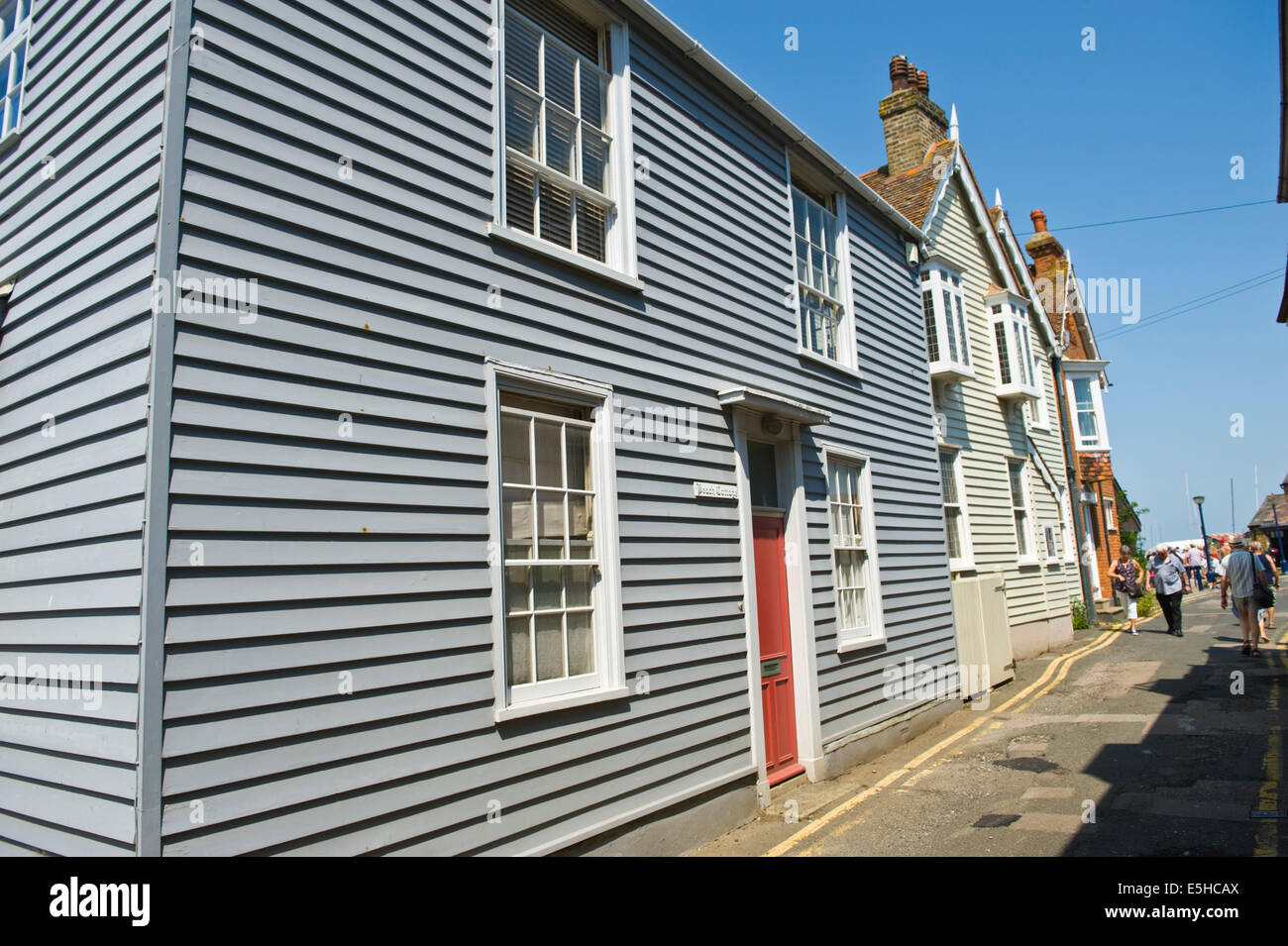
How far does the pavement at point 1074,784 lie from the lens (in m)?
6.18

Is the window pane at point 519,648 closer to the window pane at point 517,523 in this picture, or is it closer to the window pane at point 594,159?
the window pane at point 517,523

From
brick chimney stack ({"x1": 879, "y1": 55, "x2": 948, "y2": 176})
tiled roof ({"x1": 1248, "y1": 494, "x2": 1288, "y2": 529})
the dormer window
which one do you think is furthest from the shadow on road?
tiled roof ({"x1": 1248, "y1": 494, "x2": 1288, "y2": 529})

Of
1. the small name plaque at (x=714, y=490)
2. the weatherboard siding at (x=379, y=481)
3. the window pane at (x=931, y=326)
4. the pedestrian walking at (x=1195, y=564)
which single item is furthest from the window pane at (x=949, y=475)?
the pedestrian walking at (x=1195, y=564)

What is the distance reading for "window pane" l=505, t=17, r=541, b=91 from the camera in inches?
248

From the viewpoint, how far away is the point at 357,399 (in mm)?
4699

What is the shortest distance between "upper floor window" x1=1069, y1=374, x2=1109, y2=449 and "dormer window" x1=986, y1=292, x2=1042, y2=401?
743 centimetres

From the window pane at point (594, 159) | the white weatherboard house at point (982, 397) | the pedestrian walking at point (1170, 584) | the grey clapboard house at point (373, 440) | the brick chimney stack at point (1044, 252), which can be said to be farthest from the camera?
the brick chimney stack at point (1044, 252)

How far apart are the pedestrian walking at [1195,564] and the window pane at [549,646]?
37.0m

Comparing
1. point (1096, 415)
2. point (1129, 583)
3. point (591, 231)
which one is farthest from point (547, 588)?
point (1096, 415)

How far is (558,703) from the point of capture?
17.9 ft

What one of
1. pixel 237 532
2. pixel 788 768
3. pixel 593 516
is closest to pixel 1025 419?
pixel 788 768

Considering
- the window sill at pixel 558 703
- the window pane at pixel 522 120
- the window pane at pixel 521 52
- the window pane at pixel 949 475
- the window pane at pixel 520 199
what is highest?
the window pane at pixel 521 52

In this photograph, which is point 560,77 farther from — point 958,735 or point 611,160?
point 958,735
